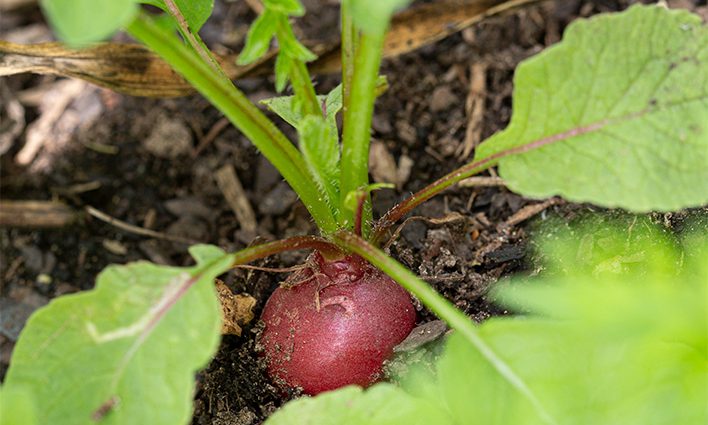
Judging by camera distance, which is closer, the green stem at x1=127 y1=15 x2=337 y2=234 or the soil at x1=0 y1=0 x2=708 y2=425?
the green stem at x1=127 y1=15 x2=337 y2=234

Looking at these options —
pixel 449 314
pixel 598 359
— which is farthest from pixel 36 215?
pixel 598 359

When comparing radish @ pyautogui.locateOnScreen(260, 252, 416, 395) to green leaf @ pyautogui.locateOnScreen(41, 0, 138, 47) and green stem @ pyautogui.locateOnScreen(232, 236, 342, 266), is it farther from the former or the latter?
green leaf @ pyautogui.locateOnScreen(41, 0, 138, 47)

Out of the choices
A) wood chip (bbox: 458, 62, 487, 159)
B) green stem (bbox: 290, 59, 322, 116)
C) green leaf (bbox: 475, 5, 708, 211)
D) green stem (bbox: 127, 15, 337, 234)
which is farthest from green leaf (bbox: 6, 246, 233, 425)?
wood chip (bbox: 458, 62, 487, 159)

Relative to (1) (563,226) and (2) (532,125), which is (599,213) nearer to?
(1) (563,226)

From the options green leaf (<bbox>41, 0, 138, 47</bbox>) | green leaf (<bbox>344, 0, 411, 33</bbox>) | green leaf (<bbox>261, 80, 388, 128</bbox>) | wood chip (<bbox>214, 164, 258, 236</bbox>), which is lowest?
wood chip (<bbox>214, 164, 258, 236</bbox>)

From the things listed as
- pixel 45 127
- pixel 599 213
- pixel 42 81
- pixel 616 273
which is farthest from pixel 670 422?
pixel 42 81

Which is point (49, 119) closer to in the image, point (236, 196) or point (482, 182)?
point (236, 196)
